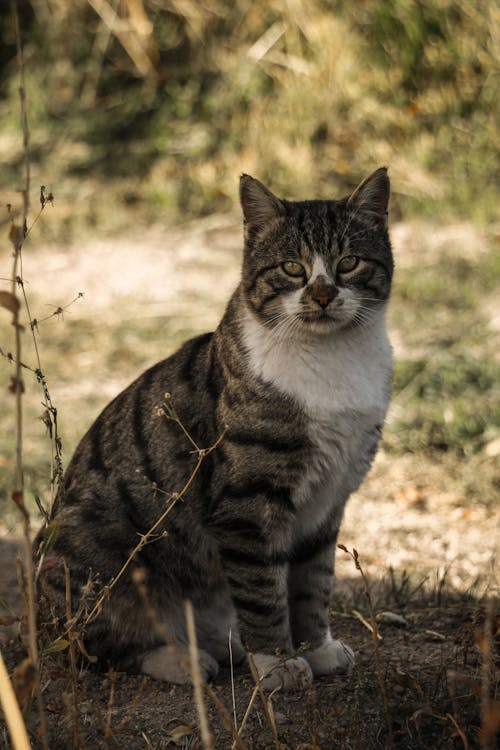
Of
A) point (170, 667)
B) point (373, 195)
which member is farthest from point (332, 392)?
point (170, 667)

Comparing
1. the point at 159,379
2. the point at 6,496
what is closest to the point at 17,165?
the point at 6,496

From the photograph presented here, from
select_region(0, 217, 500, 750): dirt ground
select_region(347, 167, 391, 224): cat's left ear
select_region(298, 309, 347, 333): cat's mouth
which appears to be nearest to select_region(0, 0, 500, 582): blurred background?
select_region(0, 217, 500, 750): dirt ground

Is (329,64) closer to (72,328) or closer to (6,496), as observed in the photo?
(72,328)

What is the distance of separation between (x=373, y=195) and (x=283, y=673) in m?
1.46

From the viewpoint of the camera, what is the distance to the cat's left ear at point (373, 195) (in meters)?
2.93

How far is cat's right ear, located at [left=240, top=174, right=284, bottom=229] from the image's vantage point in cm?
292

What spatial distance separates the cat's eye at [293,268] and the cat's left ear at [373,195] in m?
0.26

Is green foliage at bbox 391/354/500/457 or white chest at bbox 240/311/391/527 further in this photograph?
green foliage at bbox 391/354/500/457

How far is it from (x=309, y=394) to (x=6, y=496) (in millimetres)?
2468

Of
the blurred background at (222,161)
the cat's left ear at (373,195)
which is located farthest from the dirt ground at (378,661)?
the cat's left ear at (373,195)

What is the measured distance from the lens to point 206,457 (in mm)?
2773

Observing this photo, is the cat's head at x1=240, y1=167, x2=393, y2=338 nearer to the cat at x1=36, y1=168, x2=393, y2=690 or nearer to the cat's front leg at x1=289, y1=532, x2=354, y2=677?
the cat at x1=36, y1=168, x2=393, y2=690

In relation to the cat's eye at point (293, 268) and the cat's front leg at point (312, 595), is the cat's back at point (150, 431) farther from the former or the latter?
the cat's front leg at point (312, 595)

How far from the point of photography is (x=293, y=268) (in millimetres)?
2855
